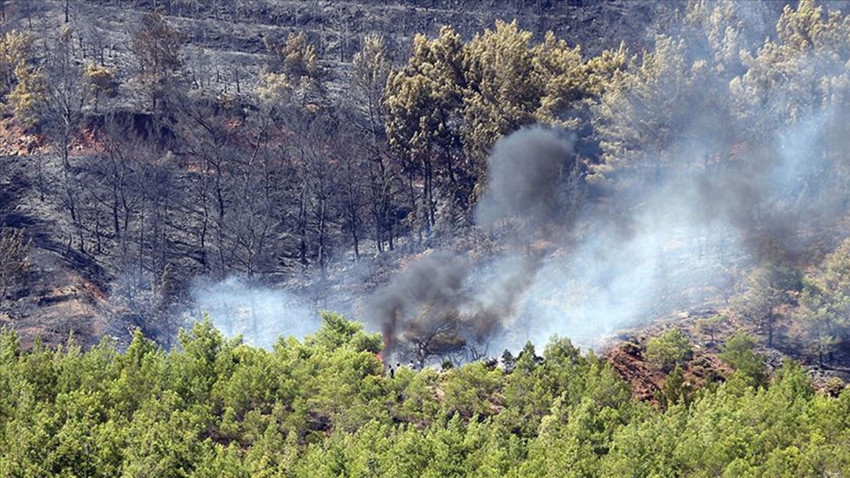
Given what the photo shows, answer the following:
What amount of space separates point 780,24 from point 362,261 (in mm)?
27470

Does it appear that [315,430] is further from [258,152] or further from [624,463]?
[258,152]

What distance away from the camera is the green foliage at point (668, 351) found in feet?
198

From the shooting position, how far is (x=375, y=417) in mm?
52312

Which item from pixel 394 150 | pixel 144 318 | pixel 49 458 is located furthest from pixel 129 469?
pixel 394 150

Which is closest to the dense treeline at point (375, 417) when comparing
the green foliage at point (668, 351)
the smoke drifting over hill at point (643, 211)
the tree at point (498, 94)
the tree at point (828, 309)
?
the green foliage at point (668, 351)

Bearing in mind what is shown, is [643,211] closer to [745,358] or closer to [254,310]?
[745,358]

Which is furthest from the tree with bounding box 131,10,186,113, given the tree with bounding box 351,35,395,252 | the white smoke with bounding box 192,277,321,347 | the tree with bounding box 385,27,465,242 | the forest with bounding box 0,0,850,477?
the white smoke with bounding box 192,277,321,347

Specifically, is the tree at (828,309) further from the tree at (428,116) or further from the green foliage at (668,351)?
the tree at (428,116)

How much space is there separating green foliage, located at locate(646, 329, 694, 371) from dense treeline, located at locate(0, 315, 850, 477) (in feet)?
6.63

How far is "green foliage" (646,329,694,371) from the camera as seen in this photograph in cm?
6025

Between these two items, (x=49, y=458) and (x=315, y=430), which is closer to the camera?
(x=49, y=458)

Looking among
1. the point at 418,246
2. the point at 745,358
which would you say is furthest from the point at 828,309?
the point at 418,246

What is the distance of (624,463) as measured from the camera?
47219 mm

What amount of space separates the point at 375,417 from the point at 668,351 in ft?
46.7
